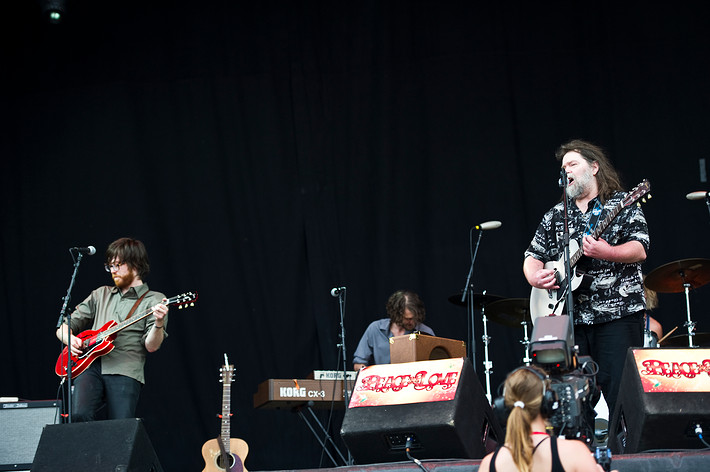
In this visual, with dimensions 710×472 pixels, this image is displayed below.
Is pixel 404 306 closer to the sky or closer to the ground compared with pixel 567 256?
closer to the ground

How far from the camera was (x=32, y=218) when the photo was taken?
759 cm

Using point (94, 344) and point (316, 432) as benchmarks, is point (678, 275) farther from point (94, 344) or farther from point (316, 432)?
point (94, 344)

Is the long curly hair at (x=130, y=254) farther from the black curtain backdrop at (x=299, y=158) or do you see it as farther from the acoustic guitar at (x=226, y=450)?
the black curtain backdrop at (x=299, y=158)

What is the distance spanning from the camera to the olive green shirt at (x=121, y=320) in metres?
5.37

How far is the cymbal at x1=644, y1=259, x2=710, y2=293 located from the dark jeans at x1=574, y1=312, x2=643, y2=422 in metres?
1.89

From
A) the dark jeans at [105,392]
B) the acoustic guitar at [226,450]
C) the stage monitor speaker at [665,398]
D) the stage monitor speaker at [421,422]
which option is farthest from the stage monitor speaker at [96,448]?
the stage monitor speaker at [665,398]

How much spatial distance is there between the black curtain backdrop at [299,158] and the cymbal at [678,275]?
0.81 m

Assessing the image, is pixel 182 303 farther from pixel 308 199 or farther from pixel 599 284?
pixel 599 284

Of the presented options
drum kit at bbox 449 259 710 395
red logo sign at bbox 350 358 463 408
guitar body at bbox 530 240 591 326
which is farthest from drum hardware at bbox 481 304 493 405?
red logo sign at bbox 350 358 463 408

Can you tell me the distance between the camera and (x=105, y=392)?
5.38 meters

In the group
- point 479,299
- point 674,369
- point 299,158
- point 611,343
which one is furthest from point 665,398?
point 299,158

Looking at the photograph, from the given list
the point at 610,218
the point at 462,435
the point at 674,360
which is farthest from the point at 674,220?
the point at 462,435

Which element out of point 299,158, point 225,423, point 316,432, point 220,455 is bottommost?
point 316,432

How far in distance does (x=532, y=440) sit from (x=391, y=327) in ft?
12.5
